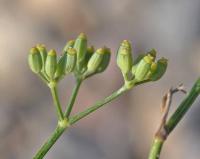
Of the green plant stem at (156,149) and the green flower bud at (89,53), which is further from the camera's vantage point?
the green flower bud at (89,53)

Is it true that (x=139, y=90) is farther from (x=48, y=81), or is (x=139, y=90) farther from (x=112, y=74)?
(x=48, y=81)

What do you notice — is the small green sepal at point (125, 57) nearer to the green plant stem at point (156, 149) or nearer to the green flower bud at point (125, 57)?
the green flower bud at point (125, 57)

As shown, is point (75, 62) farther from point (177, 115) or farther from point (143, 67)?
point (177, 115)

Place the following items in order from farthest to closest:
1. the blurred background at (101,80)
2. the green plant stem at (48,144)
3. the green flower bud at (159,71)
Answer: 1. the blurred background at (101,80)
2. the green flower bud at (159,71)
3. the green plant stem at (48,144)

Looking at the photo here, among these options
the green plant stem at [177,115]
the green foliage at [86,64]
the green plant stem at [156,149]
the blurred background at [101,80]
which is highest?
the green foliage at [86,64]

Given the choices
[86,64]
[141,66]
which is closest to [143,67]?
[141,66]

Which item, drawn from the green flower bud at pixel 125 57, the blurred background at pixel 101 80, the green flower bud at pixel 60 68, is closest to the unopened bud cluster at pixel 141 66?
the green flower bud at pixel 125 57

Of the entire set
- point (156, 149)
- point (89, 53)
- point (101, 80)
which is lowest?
point (101, 80)
